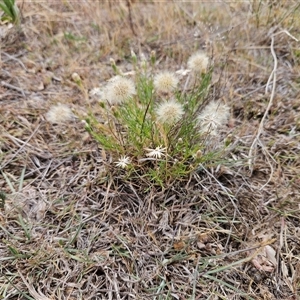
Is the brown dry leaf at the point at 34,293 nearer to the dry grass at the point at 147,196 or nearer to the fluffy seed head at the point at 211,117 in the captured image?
the dry grass at the point at 147,196

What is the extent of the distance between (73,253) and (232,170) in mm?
798

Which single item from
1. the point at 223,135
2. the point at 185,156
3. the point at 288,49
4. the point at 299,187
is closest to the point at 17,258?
the point at 185,156

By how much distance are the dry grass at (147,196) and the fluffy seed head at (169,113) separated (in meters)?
0.23

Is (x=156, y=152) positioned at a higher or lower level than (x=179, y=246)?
higher

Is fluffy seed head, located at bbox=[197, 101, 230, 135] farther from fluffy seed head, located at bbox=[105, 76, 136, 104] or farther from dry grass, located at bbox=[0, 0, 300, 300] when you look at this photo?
fluffy seed head, located at bbox=[105, 76, 136, 104]

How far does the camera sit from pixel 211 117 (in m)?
1.51

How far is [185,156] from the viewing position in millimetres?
1557

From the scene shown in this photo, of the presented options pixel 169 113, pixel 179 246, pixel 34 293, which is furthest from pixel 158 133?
pixel 34 293

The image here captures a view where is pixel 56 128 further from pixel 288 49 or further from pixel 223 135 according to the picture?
pixel 288 49

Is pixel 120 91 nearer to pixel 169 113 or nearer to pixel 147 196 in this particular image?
pixel 169 113

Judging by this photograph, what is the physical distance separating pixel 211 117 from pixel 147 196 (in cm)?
44

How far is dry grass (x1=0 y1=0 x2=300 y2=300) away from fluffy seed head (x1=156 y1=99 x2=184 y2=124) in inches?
9.1

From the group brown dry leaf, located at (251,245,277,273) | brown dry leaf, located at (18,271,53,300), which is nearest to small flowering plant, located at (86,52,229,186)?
brown dry leaf, located at (251,245,277,273)

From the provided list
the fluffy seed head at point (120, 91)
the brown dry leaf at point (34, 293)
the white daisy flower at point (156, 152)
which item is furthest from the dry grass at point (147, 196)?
the fluffy seed head at point (120, 91)
